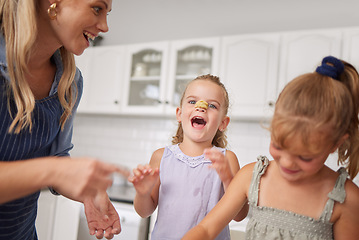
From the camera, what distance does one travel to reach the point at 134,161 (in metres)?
4.05

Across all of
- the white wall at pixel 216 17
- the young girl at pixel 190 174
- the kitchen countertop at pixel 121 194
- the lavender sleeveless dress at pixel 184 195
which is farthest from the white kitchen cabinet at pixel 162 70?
the lavender sleeveless dress at pixel 184 195

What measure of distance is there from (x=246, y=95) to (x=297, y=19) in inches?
38.1

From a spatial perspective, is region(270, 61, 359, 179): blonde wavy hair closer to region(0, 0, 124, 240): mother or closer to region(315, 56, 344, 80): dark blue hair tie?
region(315, 56, 344, 80): dark blue hair tie

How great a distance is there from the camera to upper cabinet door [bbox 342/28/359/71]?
2.92 meters

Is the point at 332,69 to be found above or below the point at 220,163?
above

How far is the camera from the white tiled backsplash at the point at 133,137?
3.54m

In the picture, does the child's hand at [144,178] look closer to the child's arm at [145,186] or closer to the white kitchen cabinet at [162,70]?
the child's arm at [145,186]

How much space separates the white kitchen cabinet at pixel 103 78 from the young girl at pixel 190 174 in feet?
8.34

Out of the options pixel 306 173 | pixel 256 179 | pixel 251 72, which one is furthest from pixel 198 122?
pixel 251 72

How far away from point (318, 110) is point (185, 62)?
2.81 m

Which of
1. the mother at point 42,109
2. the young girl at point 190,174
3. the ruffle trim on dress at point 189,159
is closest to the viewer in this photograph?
the mother at point 42,109

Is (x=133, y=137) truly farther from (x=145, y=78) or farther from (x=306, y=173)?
(x=306, y=173)

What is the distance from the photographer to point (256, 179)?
1025 mm

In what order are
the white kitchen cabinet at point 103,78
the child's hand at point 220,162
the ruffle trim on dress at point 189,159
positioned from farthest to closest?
the white kitchen cabinet at point 103,78, the ruffle trim on dress at point 189,159, the child's hand at point 220,162
